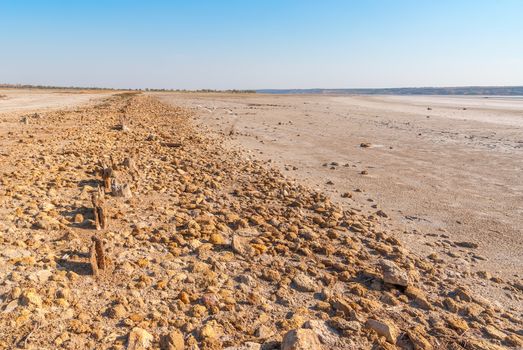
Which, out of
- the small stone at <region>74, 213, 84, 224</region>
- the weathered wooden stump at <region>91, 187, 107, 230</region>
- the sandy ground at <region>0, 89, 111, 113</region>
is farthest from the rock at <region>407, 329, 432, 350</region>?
the sandy ground at <region>0, 89, 111, 113</region>

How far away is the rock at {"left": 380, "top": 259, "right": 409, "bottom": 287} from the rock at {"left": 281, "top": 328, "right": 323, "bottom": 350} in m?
1.21

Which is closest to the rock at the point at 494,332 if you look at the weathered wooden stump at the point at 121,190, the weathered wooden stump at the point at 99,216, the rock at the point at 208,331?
the rock at the point at 208,331

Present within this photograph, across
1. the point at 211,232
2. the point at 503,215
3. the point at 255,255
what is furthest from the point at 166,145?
the point at 503,215

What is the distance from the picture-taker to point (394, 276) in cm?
360

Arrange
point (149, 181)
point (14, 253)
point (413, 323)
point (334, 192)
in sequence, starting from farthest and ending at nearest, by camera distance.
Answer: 1. point (334, 192)
2. point (149, 181)
3. point (14, 253)
4. point (413, 323)

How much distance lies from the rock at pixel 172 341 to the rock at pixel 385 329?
55.5 inches

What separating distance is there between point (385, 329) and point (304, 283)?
883mm

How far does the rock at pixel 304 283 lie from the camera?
3508mm

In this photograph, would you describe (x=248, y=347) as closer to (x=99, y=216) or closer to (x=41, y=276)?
(x=41, y=276)

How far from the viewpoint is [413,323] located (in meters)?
3.07

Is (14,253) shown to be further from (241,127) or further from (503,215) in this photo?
(241,127)

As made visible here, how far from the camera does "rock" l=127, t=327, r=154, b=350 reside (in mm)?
2553

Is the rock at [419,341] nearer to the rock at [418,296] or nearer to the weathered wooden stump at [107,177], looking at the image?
the rock at [418,296]

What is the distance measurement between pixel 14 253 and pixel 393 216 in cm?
497
